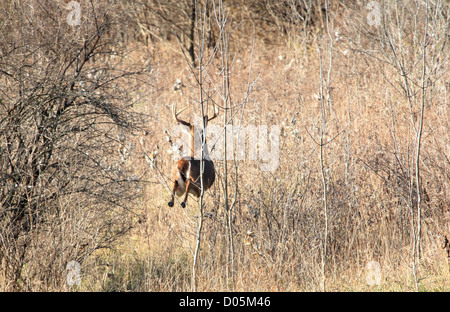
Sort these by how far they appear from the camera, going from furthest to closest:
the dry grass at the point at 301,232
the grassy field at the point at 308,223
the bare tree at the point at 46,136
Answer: the dry grass at the point at 301,232 → the grassy field at the point at 308,223 → the bare tree at the point at 46,136

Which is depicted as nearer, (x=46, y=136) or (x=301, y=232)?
(x=46, y=136)

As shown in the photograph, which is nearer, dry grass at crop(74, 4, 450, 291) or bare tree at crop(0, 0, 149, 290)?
bare tree at crop(0, 0, 149, 290)

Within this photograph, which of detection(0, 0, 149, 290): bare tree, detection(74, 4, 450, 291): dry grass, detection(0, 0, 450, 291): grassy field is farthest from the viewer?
detection(74, 4, 450, 291): dry grass

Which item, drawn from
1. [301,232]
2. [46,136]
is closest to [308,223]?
[301,232]

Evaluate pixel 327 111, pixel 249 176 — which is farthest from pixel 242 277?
pixel 327 111

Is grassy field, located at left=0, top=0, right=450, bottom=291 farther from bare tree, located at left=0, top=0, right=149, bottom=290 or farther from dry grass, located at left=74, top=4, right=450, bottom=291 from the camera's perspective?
bare tree, located at left=0, top=0, right=149, bottom=290

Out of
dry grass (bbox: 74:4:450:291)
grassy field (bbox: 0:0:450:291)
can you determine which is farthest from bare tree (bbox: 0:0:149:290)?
dry grass (bbox: 74:4:450:291)

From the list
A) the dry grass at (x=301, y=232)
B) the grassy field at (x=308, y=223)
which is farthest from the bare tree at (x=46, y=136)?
the dry grass at (x=301, y=232)

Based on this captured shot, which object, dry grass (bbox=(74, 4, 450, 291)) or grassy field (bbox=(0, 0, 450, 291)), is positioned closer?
grassy field (bbox=(0, 0, 450, 291))

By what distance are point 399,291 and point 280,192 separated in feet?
5.42

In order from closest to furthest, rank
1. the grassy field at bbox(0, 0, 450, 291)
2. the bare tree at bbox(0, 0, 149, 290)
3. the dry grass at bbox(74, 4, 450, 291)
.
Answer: the bare tree at bbox(0, 0, 149, 290) → the grassy field at bbox(0, 0, 450, 291) → the dry grass at bbox(74, 4, 450, 291)

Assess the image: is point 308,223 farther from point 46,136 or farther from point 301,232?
point 46,136

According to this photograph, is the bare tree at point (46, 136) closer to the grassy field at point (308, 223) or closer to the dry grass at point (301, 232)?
the grassy field at point (308, 223)

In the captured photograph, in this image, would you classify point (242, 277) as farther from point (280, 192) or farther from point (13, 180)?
point (13, 180)
